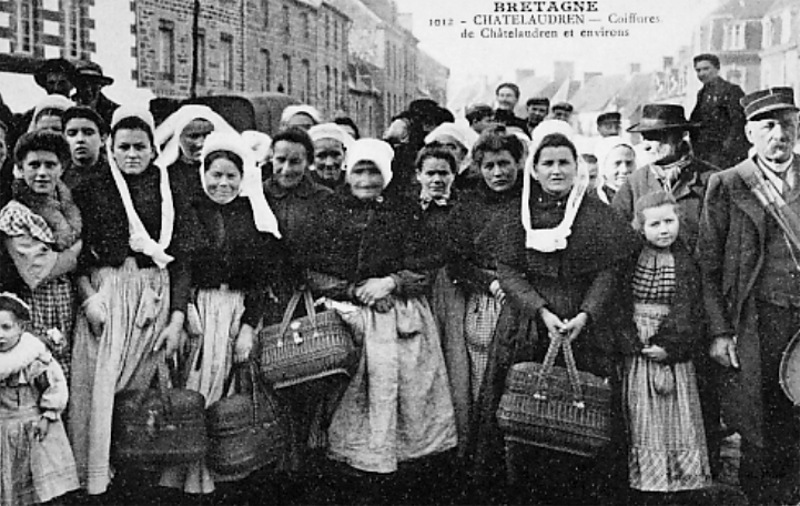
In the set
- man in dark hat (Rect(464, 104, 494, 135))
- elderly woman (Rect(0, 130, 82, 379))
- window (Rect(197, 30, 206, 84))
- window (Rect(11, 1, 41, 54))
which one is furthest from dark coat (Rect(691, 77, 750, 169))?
window (Rect(11, 1, 41, 54))

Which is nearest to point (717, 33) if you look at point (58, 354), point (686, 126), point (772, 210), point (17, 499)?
point (686, 126)

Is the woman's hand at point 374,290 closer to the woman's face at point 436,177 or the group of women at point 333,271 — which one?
the group of women at point 333,271

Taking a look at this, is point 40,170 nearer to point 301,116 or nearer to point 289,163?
point 289,163

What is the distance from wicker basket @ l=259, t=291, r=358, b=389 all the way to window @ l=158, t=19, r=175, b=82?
132 centimetres

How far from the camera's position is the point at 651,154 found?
5.15 meters

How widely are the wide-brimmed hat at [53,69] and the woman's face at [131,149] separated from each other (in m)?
0.48

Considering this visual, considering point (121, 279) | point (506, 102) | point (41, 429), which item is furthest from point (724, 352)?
point (41, 429)

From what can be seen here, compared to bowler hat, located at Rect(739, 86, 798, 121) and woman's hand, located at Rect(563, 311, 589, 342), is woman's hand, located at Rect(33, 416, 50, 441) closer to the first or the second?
woman's hand, located at Rect(563, 311, 589, 342)

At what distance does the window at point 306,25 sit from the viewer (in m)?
5.28

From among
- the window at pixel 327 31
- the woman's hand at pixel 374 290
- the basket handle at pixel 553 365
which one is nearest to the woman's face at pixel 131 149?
the window at pixel 327 31

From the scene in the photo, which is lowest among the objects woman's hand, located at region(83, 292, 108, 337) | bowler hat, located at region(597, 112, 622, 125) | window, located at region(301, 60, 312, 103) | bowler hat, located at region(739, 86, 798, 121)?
woman's hand, located at region(83, 292, 108, 337)

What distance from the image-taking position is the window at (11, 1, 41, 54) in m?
5.18

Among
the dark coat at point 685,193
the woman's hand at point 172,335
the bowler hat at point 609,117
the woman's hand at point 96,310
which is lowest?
the woman's hand at point 172,335

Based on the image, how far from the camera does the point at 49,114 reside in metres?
5.16
